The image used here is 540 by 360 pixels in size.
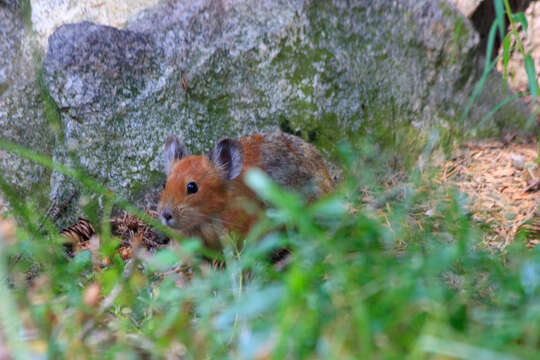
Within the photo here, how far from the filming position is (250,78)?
4.62m

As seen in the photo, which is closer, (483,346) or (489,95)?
(483,346)

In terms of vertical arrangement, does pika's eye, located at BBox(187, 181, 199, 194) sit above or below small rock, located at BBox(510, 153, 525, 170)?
above

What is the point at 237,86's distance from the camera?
461cm

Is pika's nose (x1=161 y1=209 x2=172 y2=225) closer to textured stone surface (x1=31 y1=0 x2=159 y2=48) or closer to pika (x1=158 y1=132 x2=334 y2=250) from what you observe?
pika (x1=158 y1=132 x2=334 y2=250)

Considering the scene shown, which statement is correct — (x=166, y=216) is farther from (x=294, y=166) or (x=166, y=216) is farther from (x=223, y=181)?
(x=294, y=166)

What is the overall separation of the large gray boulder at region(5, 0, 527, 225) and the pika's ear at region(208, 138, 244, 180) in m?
0.77

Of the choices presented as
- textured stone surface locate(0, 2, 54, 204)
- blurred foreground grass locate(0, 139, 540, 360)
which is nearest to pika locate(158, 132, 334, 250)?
textured stone surface locate(0, 2, 54, 204)

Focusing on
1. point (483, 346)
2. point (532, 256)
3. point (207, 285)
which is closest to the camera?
point (483, 346)

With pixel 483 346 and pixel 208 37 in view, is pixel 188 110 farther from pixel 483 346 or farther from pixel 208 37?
pixel 483 346

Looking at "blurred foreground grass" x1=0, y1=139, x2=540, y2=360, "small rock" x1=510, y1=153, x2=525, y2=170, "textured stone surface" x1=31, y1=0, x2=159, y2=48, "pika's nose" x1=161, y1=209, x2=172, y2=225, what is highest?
"textured stone surface" x1=31, y1=0, x2=159, y2=48

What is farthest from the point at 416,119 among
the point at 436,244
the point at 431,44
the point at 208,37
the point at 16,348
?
the point at 16,348

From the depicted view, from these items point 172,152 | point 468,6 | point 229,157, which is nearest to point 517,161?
point 468,6

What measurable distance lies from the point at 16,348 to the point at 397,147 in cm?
405

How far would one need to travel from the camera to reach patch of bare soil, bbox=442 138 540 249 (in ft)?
12.5
